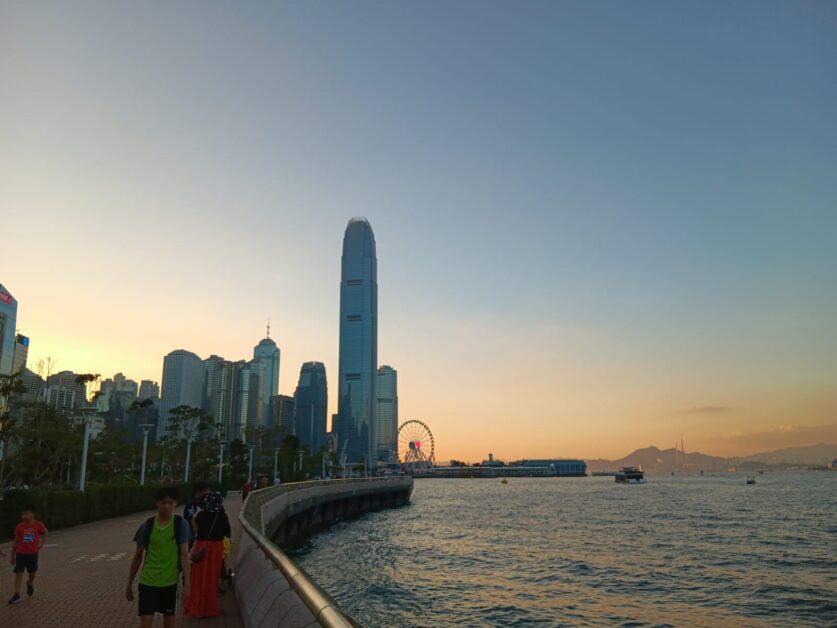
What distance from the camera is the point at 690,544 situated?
4144 cm

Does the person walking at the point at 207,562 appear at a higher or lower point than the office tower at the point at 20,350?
lower

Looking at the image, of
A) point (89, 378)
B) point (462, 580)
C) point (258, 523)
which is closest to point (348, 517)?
point (89, 378)

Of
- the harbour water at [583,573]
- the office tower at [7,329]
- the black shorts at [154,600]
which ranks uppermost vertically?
the office tower at [7,329]

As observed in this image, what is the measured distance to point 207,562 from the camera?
1156 centimetres

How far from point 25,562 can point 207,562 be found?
4.68m

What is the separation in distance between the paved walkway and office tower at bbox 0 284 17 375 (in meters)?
156

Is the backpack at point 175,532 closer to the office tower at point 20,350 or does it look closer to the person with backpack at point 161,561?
the person with backpack at point 161,561

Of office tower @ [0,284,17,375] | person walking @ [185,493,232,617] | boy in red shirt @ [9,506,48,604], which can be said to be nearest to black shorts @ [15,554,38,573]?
boy in red shirt @ [9,506,48,604]

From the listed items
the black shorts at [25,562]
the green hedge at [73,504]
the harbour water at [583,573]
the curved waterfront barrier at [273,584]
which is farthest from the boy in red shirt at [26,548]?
the harbour water at [583,573]

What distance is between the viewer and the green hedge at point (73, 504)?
24.3m

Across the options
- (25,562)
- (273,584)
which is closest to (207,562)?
(273,584)

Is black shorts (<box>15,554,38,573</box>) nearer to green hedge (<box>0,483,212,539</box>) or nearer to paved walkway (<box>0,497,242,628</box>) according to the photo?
paved walkway (<box>0,497,242,628</box>)

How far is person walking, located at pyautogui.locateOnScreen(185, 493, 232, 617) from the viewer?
11422 mm

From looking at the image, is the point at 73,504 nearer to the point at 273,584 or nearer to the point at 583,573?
the point at 583,573
